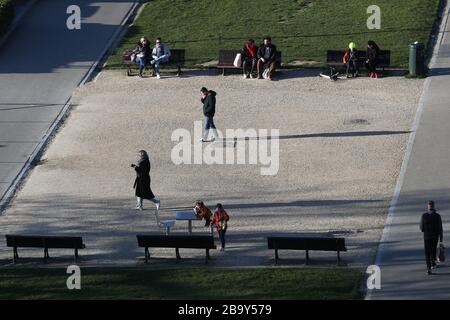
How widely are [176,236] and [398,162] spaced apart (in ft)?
25.2

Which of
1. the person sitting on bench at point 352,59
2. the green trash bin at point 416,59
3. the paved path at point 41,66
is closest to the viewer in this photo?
the paved path at point 41,66

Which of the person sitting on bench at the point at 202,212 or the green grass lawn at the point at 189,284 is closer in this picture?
the green grass lawn at the point at 189,284

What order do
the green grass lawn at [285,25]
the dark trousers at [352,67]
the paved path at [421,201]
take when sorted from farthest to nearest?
the green grass lawn at [285,25]
the dark trousers at [352,67]
the paved path at [421,201]

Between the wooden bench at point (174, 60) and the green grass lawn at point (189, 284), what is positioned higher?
the wooden bench at point (174, 60)

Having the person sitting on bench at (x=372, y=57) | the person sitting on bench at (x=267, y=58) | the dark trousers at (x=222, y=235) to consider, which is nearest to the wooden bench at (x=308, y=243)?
the dark trousers at (x=222, y=235)

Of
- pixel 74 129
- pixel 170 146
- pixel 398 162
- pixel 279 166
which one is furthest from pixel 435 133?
pixel 74 129

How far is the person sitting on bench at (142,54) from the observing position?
125 ft

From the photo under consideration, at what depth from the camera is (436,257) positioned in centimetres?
2512

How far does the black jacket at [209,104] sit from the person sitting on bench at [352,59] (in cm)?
616

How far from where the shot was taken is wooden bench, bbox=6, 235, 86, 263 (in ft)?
85.9

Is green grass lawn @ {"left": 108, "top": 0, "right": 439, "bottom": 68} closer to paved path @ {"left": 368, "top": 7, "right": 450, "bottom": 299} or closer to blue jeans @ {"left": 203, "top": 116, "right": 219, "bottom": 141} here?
paved path @ {"left": 368, "top": 7, "right": 450, "bottom": 299}

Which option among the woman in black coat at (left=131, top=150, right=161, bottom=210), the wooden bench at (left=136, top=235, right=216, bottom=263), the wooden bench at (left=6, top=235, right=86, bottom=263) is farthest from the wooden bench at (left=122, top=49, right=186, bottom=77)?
the wooden bench at (left=136, top=235, right=216, bottom=263)

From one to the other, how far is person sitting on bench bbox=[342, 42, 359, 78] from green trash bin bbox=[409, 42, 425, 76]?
1627 mm

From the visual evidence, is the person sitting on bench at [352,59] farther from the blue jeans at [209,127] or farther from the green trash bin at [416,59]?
the blue jeans at [209,127]
